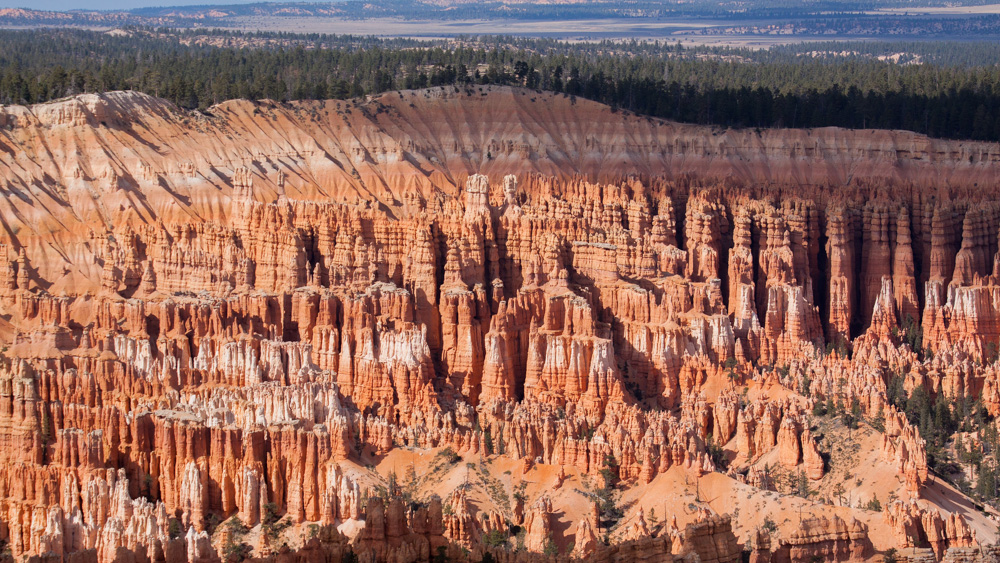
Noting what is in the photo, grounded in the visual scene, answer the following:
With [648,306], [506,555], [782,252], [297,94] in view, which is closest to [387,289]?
[648,306]

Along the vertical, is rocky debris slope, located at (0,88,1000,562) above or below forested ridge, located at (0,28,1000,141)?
below

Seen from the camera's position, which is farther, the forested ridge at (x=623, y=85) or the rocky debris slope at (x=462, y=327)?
the forested ridge at (x=623, y=85)

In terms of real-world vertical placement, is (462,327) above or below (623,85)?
below

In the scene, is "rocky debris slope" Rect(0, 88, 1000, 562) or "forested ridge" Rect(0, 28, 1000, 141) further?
"forested ridge" Rect(0, 28, 1000, 141)

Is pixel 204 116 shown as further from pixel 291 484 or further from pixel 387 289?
pixel 291 484

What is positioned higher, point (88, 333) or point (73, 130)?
point (73, 130)

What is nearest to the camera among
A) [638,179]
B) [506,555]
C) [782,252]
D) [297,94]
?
[506,555]

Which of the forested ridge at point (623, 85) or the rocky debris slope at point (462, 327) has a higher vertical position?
the forested ridge at point (623, 85)

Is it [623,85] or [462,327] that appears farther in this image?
[623,85]
